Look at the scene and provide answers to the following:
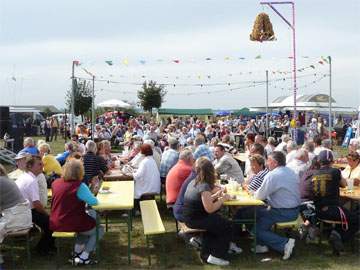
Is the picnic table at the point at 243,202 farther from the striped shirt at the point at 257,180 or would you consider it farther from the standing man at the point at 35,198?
the standing man at the point at 35,198

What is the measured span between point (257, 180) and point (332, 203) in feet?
2.98

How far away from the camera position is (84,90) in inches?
1558

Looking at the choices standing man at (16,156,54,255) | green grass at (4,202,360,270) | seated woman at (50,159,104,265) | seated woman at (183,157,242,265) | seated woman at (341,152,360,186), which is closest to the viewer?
seated woman at (50,159,104,265)

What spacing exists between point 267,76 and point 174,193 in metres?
17.1

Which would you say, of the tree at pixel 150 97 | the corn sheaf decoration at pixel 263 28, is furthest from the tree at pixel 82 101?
the corn sheaf decoration at pixel 263 28

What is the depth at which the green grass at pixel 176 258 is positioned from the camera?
536 cm

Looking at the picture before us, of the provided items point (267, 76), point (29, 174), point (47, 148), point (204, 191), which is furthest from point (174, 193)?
point (267, 76)

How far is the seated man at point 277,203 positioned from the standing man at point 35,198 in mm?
2445

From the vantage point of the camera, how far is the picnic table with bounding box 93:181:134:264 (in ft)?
17.3

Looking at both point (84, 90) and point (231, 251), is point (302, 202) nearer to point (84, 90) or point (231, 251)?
point (231, 251)

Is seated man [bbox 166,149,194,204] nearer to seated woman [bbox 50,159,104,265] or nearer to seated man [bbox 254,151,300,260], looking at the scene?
seated man [bbox 254,151,300,260]

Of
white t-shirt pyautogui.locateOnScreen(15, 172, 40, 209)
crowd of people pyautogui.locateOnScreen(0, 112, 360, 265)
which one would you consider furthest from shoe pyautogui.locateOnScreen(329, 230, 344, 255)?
white t-shirt pyautogui.locateOnScreen(15, 172, 40, 209)

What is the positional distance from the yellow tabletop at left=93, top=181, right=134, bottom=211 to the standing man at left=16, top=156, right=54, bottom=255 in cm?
68

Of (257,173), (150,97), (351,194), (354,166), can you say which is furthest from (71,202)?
(150,97)
